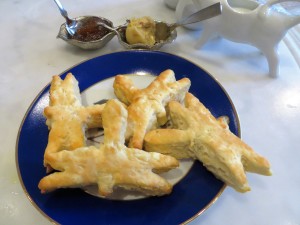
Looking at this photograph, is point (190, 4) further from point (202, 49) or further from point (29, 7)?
point (29, 7)

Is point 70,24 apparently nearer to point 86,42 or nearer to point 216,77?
point 86,42

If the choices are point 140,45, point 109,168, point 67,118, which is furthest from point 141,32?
point 109,168

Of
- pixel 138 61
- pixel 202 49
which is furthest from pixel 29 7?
pixel 202 49

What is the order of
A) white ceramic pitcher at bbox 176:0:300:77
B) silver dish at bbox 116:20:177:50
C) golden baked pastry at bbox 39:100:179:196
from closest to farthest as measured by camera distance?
golden baked pastry at bbox 39:100:179:196
white ceramic pitcher at bbox 176:0:300:77
silver dish at bbox 116:20:177:50

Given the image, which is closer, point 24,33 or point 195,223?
point 195,223

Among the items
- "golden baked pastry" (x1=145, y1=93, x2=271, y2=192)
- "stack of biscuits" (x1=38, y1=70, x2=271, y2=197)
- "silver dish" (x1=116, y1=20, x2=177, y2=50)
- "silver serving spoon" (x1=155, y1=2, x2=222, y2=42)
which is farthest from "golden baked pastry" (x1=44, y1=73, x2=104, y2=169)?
"silver serving spoon" (x1=155, y1=2, x2=222, y2=42)

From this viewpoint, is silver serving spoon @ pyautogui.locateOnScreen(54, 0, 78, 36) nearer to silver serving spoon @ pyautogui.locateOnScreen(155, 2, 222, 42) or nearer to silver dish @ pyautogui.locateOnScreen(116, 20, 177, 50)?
silver dish @ pyautogui.locateOnScreen(116, 20, 177, 50)
